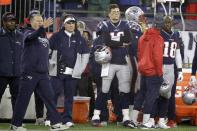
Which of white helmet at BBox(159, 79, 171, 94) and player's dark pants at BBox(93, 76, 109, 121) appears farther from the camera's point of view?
player's dark pants at BBox(93, 76, 109, 121)

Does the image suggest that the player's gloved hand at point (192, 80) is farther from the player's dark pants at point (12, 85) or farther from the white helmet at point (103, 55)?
the player's dark pants at point (12, 85)

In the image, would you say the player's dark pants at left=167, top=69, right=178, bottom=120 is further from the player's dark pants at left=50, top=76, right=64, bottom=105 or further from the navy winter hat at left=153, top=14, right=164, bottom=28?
the player's dark pants at left=50, top=76, right=64, bottom=105

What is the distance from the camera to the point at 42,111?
1394 centimetres

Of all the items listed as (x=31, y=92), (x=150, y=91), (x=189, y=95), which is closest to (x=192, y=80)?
(x=189, y=95)

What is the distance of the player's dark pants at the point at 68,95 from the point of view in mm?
13641

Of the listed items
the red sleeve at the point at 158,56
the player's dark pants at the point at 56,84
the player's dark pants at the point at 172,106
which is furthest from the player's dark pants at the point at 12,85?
the player's dark pants at the point at 172,106

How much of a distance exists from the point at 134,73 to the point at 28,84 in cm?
244

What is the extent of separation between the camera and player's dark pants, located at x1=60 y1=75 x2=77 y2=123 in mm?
13641

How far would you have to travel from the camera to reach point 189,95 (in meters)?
14.2

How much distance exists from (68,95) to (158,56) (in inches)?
66.6

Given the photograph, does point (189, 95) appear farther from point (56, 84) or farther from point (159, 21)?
point (56, 84)

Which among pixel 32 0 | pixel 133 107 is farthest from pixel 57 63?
pixel 32 0

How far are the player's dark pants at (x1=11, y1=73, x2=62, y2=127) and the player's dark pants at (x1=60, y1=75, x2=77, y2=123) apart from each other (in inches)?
38.7

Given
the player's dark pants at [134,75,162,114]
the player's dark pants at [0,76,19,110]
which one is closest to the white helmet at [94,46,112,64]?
the player's dark pants at [134,75,162,114]
